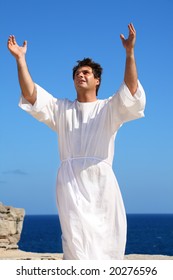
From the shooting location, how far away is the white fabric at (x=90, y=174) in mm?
5082

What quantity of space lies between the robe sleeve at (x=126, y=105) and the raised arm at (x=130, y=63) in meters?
0.05

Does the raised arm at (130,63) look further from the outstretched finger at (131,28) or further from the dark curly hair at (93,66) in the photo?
the dark curly hair at (93,66)

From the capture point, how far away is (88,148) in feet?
17.3

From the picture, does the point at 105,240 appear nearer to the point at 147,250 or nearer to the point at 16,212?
the point at 16,212

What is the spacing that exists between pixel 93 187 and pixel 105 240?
502 mm

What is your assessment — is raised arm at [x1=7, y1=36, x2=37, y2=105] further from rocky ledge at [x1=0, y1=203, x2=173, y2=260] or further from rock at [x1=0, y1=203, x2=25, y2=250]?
rock at [x1=0, y1=203, x2=25, y2=250]

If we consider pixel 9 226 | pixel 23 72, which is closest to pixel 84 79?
pixel 23 72

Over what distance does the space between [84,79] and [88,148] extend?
0.69m

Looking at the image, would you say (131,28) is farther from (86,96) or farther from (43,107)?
(43,107)

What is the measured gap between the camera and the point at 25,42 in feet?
18.3

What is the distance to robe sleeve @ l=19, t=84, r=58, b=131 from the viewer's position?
214 inches

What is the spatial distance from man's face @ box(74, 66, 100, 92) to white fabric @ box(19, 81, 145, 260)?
177 millimetres

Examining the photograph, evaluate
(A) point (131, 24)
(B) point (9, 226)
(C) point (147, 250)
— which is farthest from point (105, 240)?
(C) point (147, 250)
